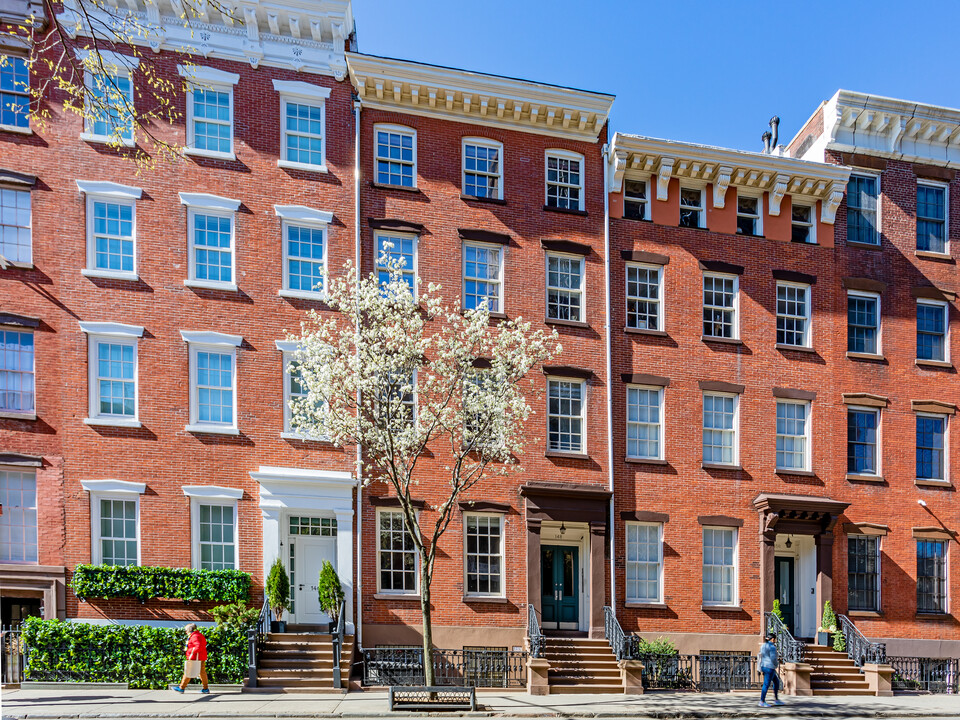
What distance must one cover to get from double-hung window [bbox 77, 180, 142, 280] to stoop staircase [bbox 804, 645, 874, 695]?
2149cm

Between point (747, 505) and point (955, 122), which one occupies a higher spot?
point (955, 122)

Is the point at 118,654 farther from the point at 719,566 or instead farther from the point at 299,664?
the point at 719,566

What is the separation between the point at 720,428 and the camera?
2439 cm

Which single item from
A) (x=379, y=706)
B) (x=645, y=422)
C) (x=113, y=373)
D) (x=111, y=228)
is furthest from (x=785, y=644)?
(x=111, y=228)

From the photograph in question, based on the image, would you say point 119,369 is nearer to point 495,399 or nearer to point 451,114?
point 495,399

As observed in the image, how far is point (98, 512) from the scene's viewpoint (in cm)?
1997

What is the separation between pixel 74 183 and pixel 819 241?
22.5 metres

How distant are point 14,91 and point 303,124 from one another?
7.41 metres

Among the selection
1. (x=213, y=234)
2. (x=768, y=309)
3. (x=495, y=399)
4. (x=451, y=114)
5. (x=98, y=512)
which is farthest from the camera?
(x=768, y=309)

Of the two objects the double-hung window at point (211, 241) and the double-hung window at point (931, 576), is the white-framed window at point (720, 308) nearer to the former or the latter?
the double-hung window at point (931, 576)

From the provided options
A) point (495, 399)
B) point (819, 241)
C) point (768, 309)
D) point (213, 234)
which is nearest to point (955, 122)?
point (819, 241)

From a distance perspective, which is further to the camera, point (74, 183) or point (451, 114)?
point (451, 114)

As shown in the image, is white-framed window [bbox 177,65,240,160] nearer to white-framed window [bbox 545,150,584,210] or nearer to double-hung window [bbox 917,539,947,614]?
white-framed window [bbox 545,150,584,210]

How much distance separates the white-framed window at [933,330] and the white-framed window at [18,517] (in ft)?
89.1
